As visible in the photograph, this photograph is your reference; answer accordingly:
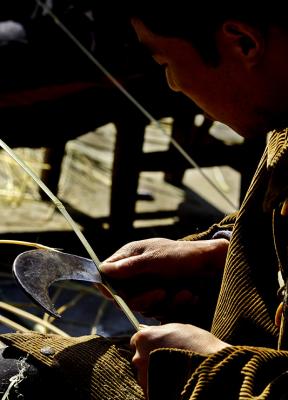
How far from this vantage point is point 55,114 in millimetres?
3559

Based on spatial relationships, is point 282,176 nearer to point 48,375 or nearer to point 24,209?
point 48,375

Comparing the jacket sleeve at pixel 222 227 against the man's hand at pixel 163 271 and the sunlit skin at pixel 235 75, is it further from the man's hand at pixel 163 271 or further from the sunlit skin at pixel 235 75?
the sunlit skin at pixel 235 75

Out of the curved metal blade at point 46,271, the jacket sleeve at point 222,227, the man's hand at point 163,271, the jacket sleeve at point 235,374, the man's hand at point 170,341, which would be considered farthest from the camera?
the jacket sleeve at point 222,227

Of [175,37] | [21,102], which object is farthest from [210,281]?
[21,102]

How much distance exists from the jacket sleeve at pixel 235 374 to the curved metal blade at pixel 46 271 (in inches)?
9.9

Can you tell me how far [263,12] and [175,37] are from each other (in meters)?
0.15

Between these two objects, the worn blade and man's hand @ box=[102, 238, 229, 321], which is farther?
man's hand @ box=[102, 238, 229, 321]

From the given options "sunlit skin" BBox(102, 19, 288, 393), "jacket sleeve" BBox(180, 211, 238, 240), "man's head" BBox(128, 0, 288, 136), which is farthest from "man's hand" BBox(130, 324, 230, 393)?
"jacket sleeve" BBox(180, 211, 238, 240)

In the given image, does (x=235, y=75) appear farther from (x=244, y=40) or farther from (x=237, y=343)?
(x=237, y=343)

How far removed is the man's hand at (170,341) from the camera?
138 centimetres

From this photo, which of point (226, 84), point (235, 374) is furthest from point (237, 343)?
point (226, 84)

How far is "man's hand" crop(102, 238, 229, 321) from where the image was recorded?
1.66 metres

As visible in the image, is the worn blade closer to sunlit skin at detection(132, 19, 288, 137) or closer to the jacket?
the jacket

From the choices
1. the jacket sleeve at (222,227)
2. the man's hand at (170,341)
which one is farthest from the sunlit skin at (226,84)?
the jacket sleeve at (222,227)
